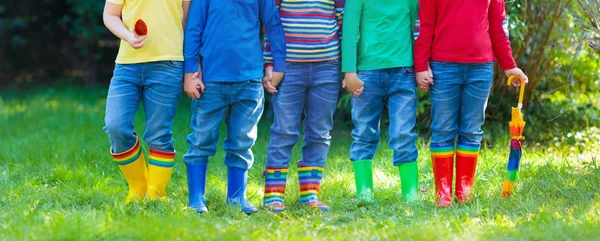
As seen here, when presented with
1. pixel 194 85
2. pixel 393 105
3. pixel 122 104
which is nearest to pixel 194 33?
pixel 194 85

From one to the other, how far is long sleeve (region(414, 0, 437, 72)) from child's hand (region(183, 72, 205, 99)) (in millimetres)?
1132

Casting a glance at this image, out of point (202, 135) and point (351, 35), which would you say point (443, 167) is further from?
point (202, 135)

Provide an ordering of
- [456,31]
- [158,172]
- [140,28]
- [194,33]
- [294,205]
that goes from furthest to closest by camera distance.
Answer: [294,205], [158,172], [456,31], [194,33], [140,28]

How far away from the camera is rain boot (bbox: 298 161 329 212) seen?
4320mm

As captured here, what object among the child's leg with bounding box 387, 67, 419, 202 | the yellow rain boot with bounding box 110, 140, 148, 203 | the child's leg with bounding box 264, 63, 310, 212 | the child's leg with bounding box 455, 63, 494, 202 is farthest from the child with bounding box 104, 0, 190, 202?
the child's leg with bounding box 455, 63, 494, 202

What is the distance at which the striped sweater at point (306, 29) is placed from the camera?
4.07 meters

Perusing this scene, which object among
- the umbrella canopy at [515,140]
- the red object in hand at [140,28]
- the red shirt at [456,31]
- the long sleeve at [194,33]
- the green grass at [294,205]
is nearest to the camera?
the green grass at [294,205]

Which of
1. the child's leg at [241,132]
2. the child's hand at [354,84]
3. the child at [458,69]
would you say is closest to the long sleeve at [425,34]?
the child at [458,69]

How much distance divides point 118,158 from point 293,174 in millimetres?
1326

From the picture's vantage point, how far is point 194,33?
4000 mm

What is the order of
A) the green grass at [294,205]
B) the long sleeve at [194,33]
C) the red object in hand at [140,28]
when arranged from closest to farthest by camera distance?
the green grass at [294,205], the red object in hand at [140,28], the long sleeve at [194,33]

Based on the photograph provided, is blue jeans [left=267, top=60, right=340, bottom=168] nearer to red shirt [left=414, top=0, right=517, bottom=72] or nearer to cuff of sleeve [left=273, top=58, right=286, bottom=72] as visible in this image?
cuff of sleeve [left=273, top=58, right=286, bottom=72]

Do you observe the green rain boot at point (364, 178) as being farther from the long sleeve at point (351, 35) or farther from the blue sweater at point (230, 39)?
the blue sweater at point (230, 39)

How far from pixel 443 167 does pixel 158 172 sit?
1528 mm
